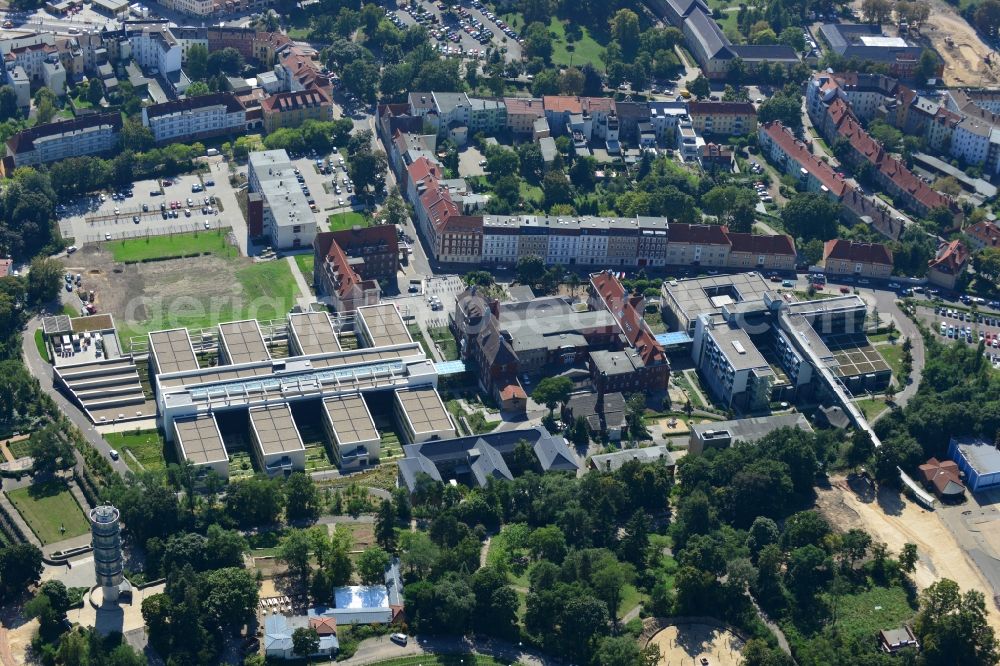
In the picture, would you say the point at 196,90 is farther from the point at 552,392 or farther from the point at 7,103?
the point at 552,392

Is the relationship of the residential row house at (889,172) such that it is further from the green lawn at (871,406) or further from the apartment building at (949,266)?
the green lawn at (871,406)

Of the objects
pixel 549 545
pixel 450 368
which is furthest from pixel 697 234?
pixel 549 545

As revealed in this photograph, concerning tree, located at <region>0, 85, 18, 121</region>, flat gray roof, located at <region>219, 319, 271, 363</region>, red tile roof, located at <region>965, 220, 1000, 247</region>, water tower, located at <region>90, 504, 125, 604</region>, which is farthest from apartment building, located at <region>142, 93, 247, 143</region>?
red tile roof, located at <region>965, 220, 1000, 247</region>

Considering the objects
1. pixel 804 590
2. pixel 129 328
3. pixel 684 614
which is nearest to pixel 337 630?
pixel 684 614

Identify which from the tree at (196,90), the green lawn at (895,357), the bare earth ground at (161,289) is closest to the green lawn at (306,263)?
the bare earth ground at (161,289)

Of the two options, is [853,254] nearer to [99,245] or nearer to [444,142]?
[444,142]

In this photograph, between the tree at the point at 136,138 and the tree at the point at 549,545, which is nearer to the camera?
the tree at the point at 549,545
